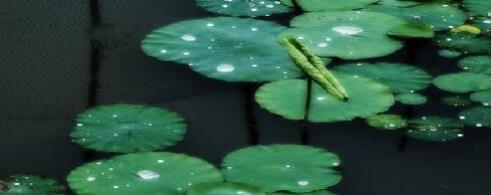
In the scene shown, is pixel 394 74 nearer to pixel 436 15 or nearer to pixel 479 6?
pixel 436 15

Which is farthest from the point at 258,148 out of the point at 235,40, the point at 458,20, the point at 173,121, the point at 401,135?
the point at 458,20

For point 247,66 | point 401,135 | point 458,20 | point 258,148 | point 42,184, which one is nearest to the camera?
point 42,184

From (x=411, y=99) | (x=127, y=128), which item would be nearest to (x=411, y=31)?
(x=411, y=99)

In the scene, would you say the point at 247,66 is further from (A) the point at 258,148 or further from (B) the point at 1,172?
(B) the point at 1,172

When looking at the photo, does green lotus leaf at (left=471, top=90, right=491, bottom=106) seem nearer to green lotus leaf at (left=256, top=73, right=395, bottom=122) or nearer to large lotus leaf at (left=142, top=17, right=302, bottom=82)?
green lotus leaf at (left=256, top=73, right=395, bottom=122)

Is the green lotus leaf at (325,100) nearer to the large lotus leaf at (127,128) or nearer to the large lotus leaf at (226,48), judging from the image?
the large lotus leaf at (226,48)

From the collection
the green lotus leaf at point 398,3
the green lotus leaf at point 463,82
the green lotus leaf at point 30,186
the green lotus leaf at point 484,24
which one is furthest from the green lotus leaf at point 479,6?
the green lotus leaf at point 30,186

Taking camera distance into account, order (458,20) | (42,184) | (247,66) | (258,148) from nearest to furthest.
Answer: (42,184), (258,148), (247,66), (458,20)
